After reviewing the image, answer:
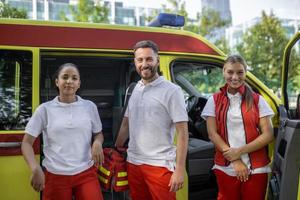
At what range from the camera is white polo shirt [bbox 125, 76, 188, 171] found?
8.08 feet

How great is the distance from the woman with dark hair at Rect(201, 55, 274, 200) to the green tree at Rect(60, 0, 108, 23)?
11.7 metres

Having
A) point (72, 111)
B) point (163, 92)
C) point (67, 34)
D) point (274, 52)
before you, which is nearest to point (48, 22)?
point (67, 34)

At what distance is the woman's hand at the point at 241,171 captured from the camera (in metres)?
2.64

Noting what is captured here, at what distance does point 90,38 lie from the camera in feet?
9.98

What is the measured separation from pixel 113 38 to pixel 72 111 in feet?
2.86

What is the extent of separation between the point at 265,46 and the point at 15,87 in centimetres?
1549

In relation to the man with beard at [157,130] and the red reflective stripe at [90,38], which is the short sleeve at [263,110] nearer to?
the man with beard at [157,130]

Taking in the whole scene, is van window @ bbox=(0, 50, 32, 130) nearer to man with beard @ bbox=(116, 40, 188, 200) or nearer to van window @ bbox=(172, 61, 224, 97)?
man with beard @ bbox=(116, 40, 188, 200)

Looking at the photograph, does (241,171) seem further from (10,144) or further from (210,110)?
(10,144)

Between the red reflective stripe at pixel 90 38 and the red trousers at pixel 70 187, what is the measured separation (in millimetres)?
1033

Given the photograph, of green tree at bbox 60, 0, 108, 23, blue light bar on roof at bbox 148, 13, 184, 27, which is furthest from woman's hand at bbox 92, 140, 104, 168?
green tree at bbox 60, 0, 108, 23

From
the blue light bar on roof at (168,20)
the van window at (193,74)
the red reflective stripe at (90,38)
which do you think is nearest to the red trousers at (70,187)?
the red reflective stripe at (90,38)

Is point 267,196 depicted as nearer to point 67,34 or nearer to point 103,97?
point 67,34

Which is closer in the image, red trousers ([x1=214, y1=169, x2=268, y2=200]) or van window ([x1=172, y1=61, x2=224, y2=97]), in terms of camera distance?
red trousers ([x1=214, y1=169, x2=268, y2=200])
